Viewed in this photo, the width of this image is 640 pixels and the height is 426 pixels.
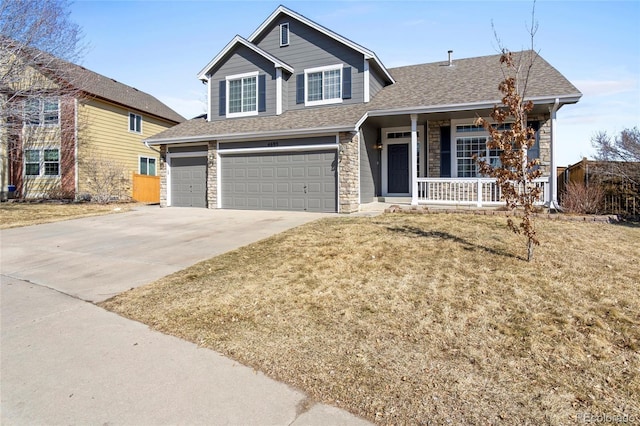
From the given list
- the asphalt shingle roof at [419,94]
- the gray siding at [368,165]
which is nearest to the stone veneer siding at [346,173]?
the asphalt shingle roof at [419,94]

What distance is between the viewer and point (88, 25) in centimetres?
1802

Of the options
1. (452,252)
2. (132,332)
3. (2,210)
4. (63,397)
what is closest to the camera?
(63,397)

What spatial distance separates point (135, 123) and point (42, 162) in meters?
5.70

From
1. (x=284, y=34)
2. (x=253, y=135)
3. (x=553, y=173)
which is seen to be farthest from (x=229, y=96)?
(x=553, y=173)

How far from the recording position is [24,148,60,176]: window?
20.5 m

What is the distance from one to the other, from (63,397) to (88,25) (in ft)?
68.7

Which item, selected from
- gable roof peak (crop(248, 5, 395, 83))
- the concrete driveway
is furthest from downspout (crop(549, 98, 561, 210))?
the concrete driveway

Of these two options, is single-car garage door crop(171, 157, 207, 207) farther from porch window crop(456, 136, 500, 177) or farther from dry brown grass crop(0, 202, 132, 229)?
porch window crop(456, 136, 500, 177)

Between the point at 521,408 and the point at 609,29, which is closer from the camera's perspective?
the point at 521,408

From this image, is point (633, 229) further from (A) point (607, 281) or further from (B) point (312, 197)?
(B) point (312, 197)

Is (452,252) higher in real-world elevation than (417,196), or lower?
lower

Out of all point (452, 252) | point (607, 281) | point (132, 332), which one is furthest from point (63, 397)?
point (607, 281)

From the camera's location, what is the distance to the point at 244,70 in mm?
16141

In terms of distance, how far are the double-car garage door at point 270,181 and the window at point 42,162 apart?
9.71 m
